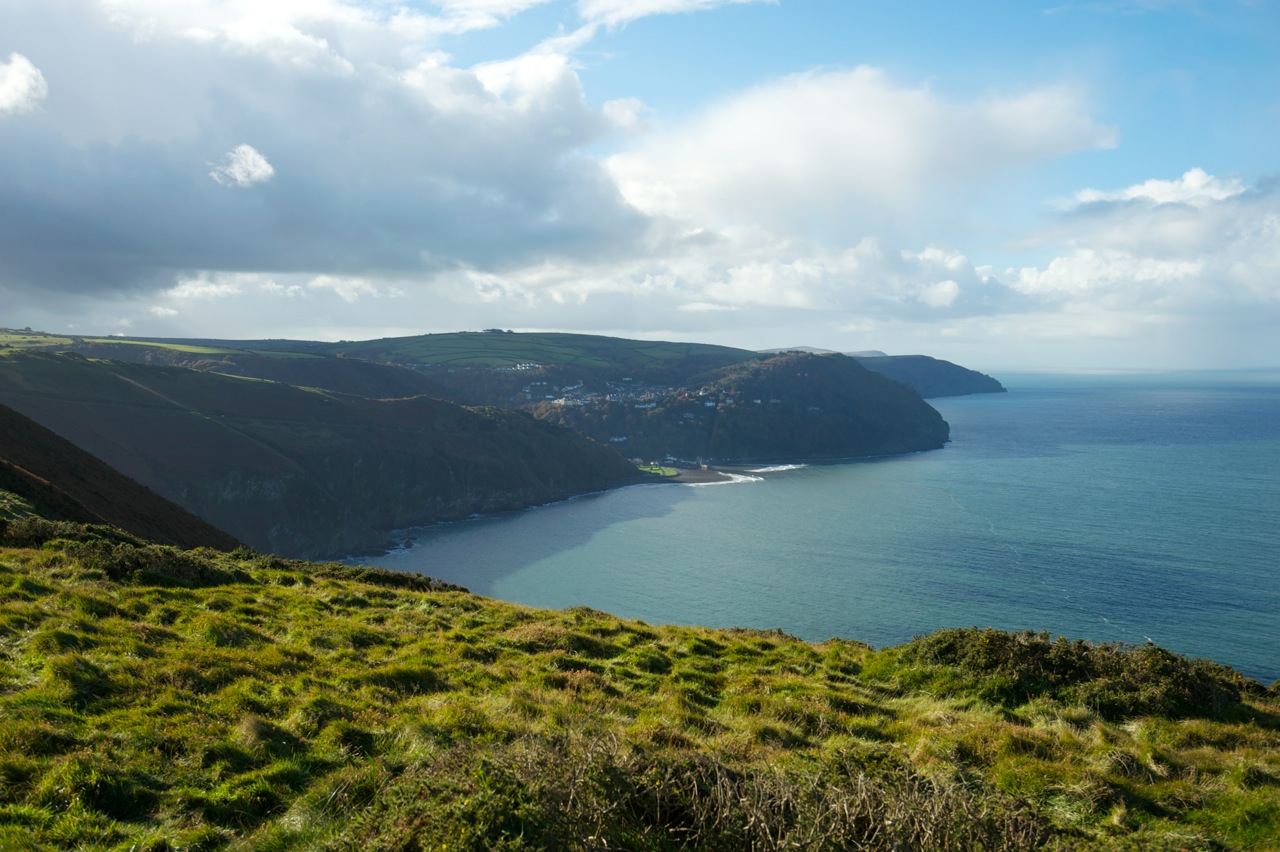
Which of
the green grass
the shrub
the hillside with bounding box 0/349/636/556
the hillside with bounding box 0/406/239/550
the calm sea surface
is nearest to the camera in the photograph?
the shrub

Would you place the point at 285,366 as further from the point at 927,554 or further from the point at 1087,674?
the point at 1087,674

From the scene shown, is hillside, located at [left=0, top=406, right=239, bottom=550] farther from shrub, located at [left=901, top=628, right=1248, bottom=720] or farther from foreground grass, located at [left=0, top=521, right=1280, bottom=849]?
shrub, located at [left=901, top=628, right=1248, bottom=720]

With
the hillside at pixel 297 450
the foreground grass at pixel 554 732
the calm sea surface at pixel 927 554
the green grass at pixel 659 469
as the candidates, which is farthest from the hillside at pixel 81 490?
the green grass at pixel 659 469

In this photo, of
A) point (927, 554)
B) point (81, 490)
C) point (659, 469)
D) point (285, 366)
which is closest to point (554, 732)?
point (81, 490)

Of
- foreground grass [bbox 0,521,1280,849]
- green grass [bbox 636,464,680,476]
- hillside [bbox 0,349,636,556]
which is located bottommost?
green grass [bbox 636,464,680,476]

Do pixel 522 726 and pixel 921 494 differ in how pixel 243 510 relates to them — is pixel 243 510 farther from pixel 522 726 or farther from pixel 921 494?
pixel 921 494

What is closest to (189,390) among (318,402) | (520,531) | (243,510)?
(318,402)

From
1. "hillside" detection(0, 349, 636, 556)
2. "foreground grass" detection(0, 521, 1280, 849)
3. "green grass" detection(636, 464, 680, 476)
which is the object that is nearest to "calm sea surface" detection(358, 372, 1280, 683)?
"hillside" detection(0, 349, 636, 556)
